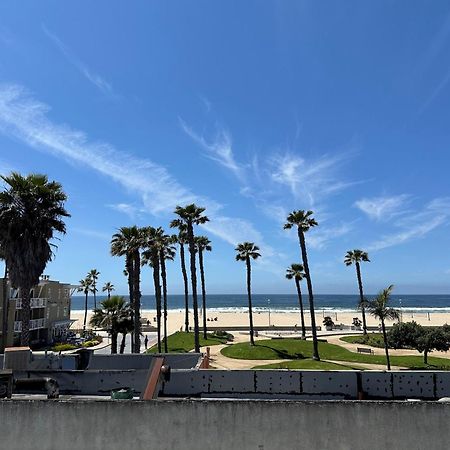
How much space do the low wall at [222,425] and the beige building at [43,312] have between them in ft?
108

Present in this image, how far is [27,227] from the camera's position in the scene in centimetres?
2512

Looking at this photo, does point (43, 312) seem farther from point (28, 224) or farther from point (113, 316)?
point (28, 224)

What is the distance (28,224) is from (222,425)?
19669 mm

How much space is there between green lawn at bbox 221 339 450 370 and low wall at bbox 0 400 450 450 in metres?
25.9

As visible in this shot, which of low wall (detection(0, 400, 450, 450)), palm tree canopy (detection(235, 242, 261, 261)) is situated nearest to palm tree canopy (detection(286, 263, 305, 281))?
palm tree canopy (detection(235, 242, 261, 261))

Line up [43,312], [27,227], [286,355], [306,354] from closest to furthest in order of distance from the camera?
[27,227] < [286,355] < [306,354] < [43,312]

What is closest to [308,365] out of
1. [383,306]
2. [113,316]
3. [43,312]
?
[383,306]

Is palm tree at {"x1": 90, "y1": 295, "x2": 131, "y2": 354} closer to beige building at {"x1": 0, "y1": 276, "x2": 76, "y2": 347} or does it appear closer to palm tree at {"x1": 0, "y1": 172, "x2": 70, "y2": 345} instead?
palm tree at {"x1": 0, "y1": 172, "x2": 70, "y2": 345}

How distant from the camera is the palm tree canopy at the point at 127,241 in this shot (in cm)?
3600

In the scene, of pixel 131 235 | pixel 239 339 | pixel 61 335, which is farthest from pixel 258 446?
pixel 61 335

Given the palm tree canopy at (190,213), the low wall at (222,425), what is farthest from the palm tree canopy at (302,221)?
the low wall at (222,425)

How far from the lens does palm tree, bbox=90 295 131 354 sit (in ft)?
106

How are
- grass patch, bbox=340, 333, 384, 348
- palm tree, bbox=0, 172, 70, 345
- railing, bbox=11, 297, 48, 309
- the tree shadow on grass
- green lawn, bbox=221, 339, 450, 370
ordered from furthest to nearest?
grass patch, bbox=340, 333, 384, 348 < railing, bbox=11, 297, 48, 309 < the tree shadow on grass < green lawn, bbox=221, 339, 450, 370 < palm tree, bbox=0, 172, 70, 345

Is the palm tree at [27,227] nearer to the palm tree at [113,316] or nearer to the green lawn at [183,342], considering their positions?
the palm tree at [113,316]
